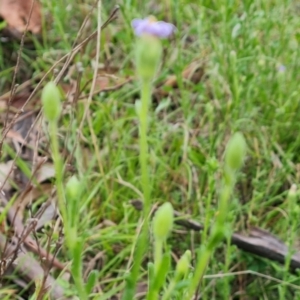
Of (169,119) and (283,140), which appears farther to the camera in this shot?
(169,119)

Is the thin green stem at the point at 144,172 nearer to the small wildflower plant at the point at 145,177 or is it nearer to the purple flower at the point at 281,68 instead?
the small wildflower plant at the point at 145,177

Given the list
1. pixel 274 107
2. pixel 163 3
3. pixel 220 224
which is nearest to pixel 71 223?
pixel 220 224

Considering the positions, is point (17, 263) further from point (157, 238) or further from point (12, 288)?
point (157, 238)

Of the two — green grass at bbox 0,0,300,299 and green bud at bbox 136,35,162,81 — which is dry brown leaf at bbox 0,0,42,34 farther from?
green bud at bbox 136,35,162,81

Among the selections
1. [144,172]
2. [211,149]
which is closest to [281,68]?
[211,149]

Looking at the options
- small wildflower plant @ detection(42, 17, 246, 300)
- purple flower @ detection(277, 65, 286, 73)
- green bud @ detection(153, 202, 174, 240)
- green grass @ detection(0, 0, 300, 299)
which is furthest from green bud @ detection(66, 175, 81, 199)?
purple flower @ detection(277, 65, 286, 73)
